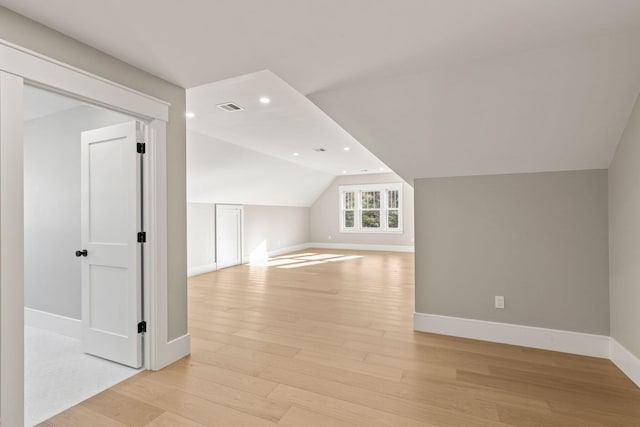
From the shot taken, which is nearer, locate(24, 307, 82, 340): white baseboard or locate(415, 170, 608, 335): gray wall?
locate(415, 170, 608, 335): gray wall

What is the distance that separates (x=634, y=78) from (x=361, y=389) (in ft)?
9.10

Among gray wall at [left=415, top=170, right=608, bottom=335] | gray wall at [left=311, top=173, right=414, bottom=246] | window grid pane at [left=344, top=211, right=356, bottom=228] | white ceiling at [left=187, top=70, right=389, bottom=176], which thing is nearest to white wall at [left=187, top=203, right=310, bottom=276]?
gray wall at [left=311, top=173, right=414, bottom=246]

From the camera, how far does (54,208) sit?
3.22 metres

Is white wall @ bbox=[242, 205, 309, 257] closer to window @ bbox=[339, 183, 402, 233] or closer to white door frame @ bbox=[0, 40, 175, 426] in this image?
window @ bbox=[339, 183, 402, 233]

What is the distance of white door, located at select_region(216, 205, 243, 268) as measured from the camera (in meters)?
7.00

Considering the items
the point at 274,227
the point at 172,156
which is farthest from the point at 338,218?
the point at 172,156

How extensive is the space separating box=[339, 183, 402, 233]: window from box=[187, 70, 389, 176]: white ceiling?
3455 millimetres

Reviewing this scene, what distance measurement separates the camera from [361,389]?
6.99ft

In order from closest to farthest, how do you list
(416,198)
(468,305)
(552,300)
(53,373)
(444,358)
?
(53,373)
(444,358)
(552,300)
(468,305)
(416,198)

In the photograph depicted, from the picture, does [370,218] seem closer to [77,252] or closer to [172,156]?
[172,156]

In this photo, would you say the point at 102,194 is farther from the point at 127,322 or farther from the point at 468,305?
the point at 468,305

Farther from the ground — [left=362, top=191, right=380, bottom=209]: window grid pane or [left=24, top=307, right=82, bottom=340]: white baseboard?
[left=362, top=191, right=380, bottom=209]: window grid pane

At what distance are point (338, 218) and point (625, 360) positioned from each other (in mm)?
8747

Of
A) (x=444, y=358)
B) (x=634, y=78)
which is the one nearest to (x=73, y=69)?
(x=444, y=358)
